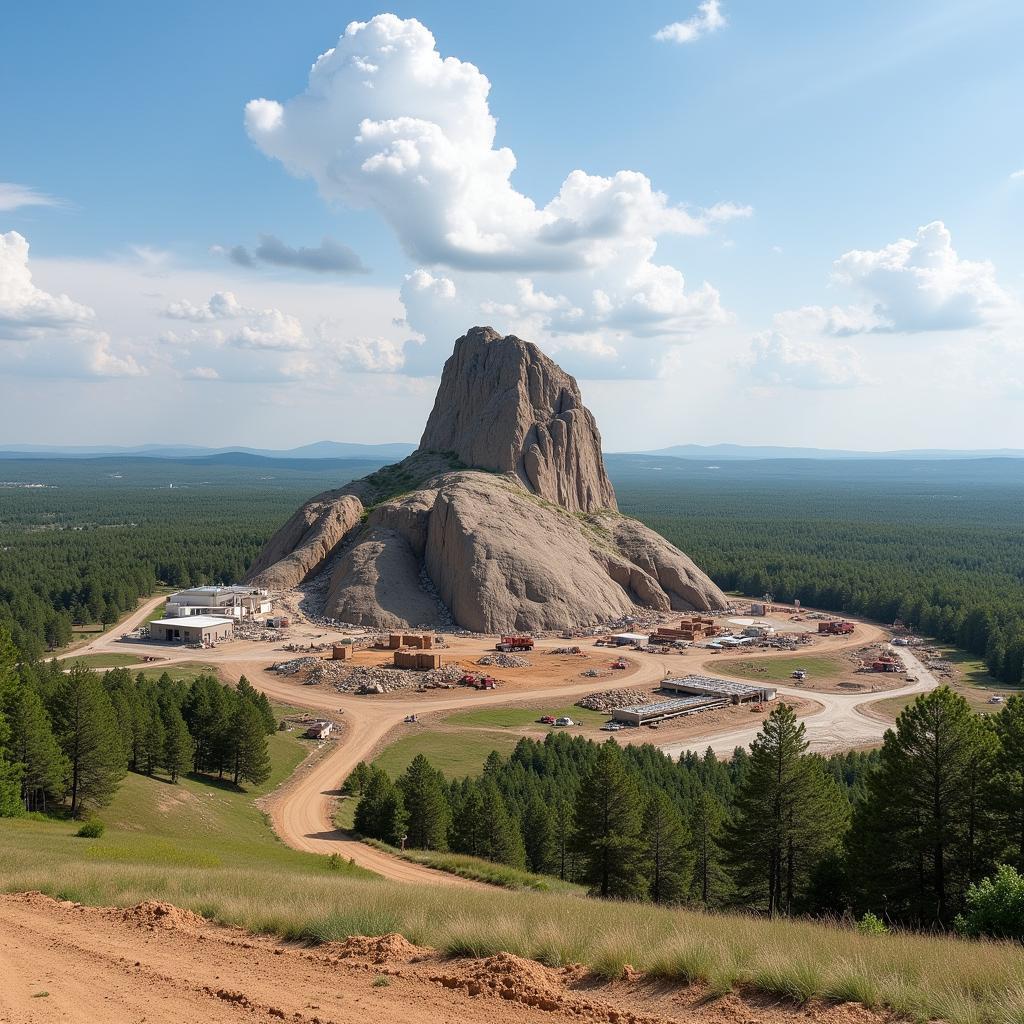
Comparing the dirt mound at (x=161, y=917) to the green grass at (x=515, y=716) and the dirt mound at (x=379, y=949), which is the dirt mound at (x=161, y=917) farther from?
the green grass at (x=515, y=716)

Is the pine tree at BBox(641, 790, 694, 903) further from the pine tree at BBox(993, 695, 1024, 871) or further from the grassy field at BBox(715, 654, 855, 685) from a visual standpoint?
the grassy field at BBox(715, 654, 855, 685)

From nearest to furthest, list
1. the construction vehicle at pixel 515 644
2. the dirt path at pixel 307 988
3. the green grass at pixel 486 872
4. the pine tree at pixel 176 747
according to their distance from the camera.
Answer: the dirt path at pixel 307 988
the green grass at pixel 486 872
the pine tree at pixel 176 747
the construction vehicle at pixel 515 644

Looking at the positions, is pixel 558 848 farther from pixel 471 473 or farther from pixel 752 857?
pixel 471 473

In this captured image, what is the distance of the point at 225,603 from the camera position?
12219cm

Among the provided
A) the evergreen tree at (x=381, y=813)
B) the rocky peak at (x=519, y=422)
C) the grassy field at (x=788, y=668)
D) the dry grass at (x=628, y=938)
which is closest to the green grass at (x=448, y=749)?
the evergreen tree at (x=381, y=813)

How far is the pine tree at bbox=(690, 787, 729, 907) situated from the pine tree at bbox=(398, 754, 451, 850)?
14904 mm

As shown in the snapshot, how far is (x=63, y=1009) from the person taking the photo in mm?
13227

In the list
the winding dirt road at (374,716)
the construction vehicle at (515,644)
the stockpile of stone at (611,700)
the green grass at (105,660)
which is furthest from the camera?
the construction vehicle at (515,644)

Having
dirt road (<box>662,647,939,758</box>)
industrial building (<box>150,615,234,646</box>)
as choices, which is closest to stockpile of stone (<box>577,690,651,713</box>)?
dirt road (<box>662,647,939,758</box>)

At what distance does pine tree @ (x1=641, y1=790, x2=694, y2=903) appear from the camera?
40.4 meters

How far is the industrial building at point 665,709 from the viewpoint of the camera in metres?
81.3

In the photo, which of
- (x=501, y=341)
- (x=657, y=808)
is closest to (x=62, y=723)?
(x=657, y=808)

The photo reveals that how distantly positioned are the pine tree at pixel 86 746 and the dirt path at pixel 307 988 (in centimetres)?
3240

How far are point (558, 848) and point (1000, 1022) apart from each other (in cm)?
3888
